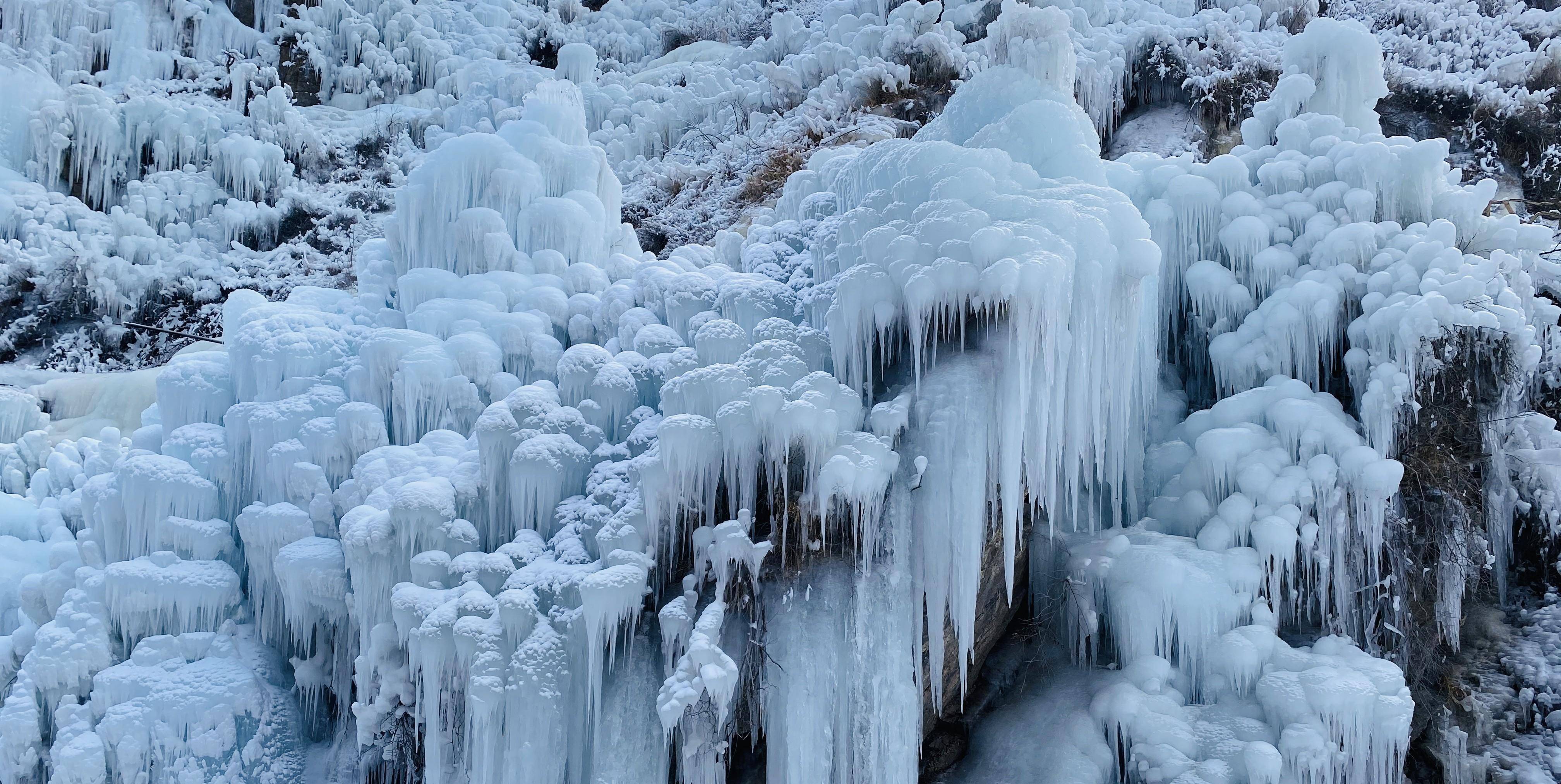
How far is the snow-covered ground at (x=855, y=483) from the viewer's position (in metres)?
5.59

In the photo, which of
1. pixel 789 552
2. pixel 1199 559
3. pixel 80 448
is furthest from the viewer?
pixel 80 448

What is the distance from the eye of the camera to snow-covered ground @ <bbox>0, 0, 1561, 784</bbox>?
5590mm

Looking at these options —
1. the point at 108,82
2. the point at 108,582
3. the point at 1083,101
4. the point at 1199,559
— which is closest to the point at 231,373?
the point at 108,582

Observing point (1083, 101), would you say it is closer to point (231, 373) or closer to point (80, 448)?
point (231, 373)

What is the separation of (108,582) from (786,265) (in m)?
4.65

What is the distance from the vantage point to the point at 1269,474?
21.3 feet

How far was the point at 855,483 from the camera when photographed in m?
5.48

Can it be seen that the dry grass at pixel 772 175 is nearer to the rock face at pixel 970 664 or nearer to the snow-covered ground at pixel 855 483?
the snow-covered ground at pixel 855 483

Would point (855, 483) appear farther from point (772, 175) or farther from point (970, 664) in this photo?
point (772, 175)

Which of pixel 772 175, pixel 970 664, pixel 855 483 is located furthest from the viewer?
pixel 772 175

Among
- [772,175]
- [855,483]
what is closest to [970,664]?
[855,483]

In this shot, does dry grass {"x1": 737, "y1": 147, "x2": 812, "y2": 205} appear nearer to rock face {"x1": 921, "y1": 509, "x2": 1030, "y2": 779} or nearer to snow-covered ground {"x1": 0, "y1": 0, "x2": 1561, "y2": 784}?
snow-covered ground {"x1": 0, "y1": 0, "x2": 1561, "y2": 784}

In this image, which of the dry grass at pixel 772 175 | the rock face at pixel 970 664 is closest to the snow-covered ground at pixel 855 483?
the rock face at pixel 970 664

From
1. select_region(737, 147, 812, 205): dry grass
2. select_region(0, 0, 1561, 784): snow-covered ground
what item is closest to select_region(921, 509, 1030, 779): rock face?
select_region(0, 0, 1561, 784): snow-covered ground
